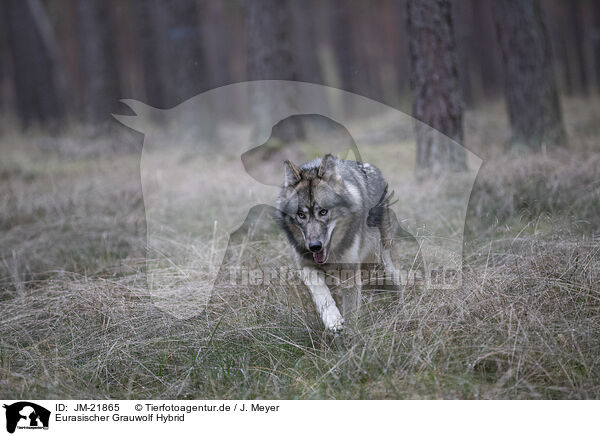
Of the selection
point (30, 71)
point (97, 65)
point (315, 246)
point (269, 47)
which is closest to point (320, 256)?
point (315, 246)

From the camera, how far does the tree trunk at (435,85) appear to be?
21.4 feet

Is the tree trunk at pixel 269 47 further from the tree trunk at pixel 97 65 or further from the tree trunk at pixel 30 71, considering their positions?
the tree trunk at pixel 30 71

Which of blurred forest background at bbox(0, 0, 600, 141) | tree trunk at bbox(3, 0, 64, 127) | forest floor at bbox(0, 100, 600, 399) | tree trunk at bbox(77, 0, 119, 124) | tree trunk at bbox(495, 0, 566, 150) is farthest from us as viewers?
tree trunk at bbox(3, 0, 64, 127)

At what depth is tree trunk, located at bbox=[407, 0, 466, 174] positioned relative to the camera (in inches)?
257

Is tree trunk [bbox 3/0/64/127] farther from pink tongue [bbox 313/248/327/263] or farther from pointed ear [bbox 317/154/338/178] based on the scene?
pink tongue [bbox 313/248/327/263]

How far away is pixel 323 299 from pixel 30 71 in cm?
1774

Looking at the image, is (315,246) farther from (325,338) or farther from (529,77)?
(529,77)

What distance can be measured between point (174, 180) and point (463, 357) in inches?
234

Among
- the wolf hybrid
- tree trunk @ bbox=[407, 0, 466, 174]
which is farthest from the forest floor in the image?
tree trunk @ bbox=[407, 0, 466, 174]

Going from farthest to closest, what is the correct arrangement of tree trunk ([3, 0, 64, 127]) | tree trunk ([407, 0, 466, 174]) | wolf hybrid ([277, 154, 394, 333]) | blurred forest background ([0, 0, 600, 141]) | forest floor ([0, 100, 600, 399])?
tree trunk ([3, 0, 64, 127]) < blurred forest background ([0, 0, 600, 141]) < tree trunk ([407, 0, 466, 174]) < wolf hybrid ([277, 154, 394, 333]) < forest floor ([0, 100, 600, 399])

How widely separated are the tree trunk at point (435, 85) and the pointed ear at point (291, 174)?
11.4 feet
